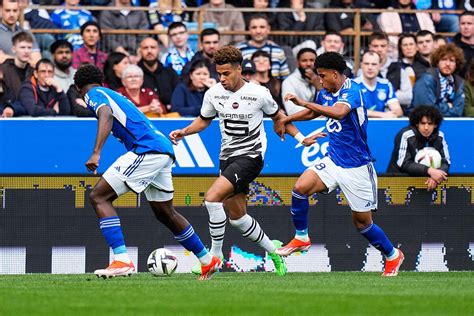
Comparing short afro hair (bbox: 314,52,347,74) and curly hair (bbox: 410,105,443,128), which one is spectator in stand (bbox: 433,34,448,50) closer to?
curly hair (bbox: 410,105,443,128)

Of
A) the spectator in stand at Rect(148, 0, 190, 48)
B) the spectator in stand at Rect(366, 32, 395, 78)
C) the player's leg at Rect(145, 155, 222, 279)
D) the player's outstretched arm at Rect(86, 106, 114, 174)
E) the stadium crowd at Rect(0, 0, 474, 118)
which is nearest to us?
the player's outstretched arm at Rect(86, 106, 114, 174)

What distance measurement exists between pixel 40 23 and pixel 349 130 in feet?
23.5

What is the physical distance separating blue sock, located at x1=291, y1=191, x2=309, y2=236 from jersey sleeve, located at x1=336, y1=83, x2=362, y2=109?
125 cm

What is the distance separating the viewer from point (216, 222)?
13.0m

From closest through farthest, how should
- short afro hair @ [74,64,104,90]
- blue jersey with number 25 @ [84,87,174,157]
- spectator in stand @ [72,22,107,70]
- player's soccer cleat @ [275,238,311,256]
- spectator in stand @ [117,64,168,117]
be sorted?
1. blue jersey with number 25 @ [84,87,174,157]
2. short afro hair @ [74,64,104,90]
3. player's soccer cleat @ [275,238,311,256]
4. spectator in stand @ [117,64,168,117]
5. spectator in stand @ [72,22,107,70]

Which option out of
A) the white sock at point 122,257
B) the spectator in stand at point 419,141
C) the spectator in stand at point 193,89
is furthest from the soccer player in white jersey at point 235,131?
the spectator in stand at point 193,89

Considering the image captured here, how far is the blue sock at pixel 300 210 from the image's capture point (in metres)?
13.5

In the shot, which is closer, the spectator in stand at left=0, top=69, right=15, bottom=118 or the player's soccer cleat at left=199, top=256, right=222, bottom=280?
the player's soccer cleat at left=199, top=256, right=222, bottom=280

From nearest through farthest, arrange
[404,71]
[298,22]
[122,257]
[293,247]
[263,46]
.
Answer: [122,257] < [293,247] < [263,46] < [404,71] < [298,22]

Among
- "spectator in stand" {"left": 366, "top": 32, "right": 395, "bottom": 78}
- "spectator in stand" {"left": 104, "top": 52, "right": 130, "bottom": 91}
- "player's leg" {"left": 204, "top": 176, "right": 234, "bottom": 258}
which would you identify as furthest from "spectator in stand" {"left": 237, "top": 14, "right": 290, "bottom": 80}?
"player's leg" {"left": 204, "top": 176, "right": 234, "bottom": 258}

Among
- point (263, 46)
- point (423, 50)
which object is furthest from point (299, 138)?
point (423, 50)

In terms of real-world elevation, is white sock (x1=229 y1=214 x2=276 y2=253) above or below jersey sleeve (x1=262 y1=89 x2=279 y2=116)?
below

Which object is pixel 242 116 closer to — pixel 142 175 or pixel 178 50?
pixel 142 175

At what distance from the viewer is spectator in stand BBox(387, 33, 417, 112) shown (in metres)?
18.4
